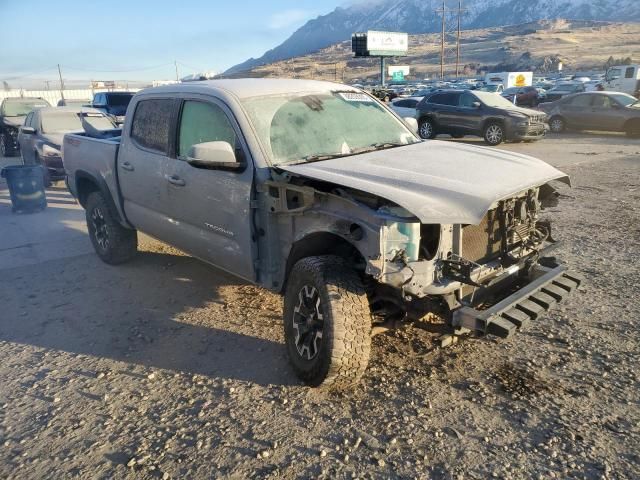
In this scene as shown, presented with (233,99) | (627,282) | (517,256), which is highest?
(233,99)

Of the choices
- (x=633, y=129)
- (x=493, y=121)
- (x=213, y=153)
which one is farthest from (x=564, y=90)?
(x=213, y=153)

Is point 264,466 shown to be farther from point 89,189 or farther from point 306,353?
point 89,189

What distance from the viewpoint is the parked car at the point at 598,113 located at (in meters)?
17.9

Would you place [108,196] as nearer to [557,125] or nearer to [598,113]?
[598,113]

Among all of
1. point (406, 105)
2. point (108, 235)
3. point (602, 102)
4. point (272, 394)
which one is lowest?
point (272, 394)

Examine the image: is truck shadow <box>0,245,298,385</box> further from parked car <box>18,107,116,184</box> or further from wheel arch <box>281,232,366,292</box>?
parked car <box>18,107,116,184</box>

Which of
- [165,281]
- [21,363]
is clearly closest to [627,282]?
[165,281]

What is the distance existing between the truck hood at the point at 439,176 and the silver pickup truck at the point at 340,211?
1 centimetres

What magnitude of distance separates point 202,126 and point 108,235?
2.28 metres

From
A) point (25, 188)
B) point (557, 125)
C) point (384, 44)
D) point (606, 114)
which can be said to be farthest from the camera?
point (384, 44)

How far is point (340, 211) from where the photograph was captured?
3.20 metres

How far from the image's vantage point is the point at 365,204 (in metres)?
3.08

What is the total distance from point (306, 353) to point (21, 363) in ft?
7.21

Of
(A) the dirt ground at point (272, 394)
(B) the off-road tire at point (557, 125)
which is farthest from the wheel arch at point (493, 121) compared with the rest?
(A) the dirt ground at point (272, 394)
